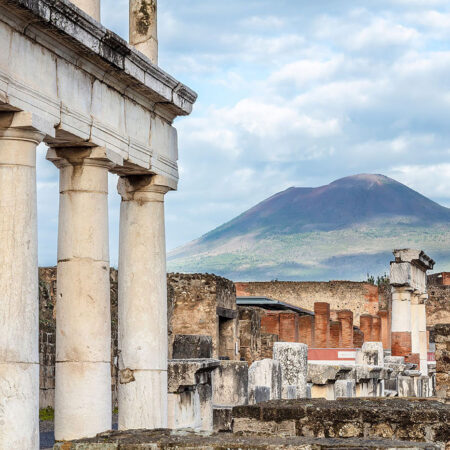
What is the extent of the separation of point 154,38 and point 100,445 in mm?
6724

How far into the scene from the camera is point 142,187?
12336 mm

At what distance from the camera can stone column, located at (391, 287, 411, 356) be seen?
1362 inches

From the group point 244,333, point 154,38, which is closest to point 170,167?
point 154,38

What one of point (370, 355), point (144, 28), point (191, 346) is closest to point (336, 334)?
point (370, 355)

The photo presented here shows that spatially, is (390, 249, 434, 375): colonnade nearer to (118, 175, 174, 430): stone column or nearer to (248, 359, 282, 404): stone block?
(248, 359, 282, 404): stone block

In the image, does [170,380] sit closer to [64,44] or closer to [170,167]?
[170,167]

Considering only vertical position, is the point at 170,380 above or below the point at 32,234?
below

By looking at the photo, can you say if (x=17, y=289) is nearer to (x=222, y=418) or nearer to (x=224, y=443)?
(x=224, y=443)

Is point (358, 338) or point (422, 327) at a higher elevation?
point (422, 327)

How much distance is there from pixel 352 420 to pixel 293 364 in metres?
6.28

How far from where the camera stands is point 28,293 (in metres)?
9.17

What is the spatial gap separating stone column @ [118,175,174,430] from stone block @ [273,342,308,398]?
340cm

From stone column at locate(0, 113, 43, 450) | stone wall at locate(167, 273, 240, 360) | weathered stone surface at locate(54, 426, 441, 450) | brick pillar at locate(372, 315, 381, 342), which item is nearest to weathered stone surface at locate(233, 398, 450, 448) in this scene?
weathered stone surface at locate(54, 426, 441, 450)

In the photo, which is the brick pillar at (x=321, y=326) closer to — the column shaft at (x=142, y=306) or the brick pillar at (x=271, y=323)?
the brick pillar at (x=271, y=323)
